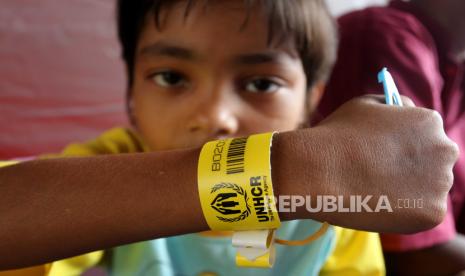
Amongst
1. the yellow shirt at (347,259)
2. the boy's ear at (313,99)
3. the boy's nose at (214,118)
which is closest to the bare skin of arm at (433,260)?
A: the yellow shirt at (347,259)

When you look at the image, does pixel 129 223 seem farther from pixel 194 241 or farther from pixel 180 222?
pixel 194 241

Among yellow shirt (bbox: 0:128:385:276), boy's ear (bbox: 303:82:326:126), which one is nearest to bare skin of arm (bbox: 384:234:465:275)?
yellow shirt (bbox: 0:128:385:276)

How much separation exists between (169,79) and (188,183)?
383 mm

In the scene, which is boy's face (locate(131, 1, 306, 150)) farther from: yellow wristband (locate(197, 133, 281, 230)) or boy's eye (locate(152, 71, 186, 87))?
yellow wristband (locate(197, 133, 281, 230))

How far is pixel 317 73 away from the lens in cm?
101

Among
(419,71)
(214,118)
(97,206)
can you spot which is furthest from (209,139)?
(419,71)

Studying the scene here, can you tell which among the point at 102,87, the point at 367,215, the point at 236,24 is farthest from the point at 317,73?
the point at 102,87

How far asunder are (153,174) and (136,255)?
28 cm

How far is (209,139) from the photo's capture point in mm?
772

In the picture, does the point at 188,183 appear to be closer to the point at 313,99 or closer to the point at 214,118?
the point at 214,118

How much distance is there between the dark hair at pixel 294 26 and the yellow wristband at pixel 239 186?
0.39 m

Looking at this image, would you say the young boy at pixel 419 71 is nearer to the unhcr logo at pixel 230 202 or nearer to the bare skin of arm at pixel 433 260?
the bare skin of arm at pixel 433 260

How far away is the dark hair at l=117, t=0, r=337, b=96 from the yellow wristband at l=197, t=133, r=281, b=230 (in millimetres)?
391

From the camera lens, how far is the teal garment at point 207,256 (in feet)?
2.54
